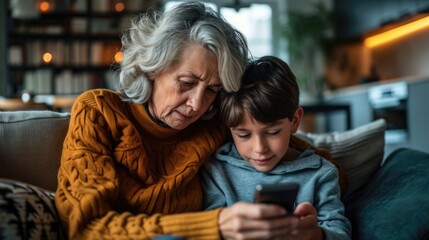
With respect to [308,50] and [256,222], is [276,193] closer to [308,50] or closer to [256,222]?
[256,222]

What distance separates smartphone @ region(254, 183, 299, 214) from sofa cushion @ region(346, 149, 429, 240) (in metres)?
0.39

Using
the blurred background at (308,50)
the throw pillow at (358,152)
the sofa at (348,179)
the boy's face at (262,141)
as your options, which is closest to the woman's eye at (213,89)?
the boy's face at (262,141)

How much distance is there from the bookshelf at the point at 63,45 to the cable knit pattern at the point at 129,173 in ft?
16.6

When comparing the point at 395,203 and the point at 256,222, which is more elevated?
the point at 256,222

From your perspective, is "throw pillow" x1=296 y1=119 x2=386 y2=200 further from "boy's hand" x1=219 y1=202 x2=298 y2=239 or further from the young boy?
"boy's hand" x1=219 y1=202 x2=298 y2=239

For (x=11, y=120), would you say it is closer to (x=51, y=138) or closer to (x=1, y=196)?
(x=51, y=138)

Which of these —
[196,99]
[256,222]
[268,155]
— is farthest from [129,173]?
[256,222]

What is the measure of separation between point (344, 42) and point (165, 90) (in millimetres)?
6365

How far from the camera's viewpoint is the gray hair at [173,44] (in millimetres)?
1407

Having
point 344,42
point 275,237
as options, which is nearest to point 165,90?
point 275,237

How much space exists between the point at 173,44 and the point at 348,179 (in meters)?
0.73

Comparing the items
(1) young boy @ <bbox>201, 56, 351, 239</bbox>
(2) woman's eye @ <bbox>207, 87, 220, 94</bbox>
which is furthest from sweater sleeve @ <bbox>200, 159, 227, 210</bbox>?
(2) woman's eye @ <bbox>207, 87, 220, 94</bbox>

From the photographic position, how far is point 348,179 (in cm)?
175

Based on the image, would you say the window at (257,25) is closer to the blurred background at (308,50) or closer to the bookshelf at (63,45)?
the blurred background at (308,50)
